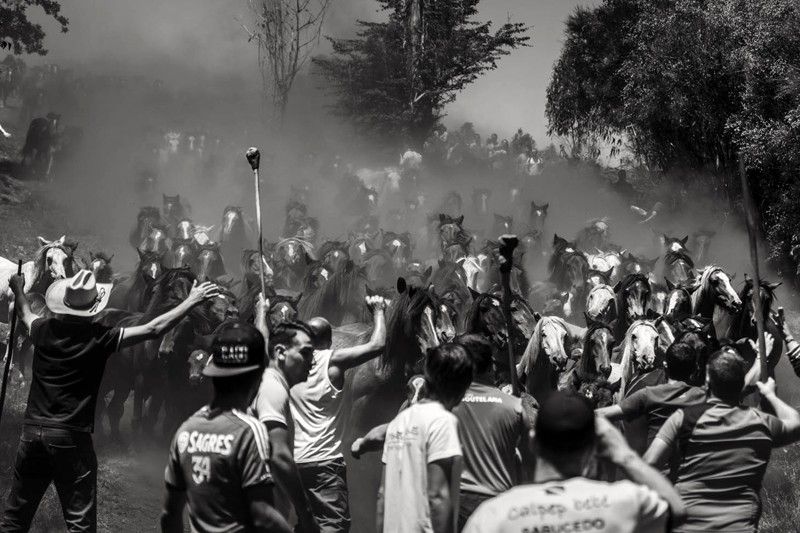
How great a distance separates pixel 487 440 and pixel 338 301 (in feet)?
32.9

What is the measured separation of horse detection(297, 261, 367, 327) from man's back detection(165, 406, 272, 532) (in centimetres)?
1080

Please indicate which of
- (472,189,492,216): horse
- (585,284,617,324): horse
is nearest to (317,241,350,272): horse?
(585,284,617,324): horse

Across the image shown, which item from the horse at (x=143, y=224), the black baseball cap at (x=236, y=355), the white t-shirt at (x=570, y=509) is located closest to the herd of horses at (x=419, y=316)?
the black baseball cap at (x=236, y=355)

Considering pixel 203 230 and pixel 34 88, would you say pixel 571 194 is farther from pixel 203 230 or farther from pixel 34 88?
pixel 34 88

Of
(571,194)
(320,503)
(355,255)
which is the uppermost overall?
(571,194)

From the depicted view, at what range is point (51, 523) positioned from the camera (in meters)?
9.34

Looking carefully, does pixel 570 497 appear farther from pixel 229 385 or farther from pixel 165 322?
pixel 165 322

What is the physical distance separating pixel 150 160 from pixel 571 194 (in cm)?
1999

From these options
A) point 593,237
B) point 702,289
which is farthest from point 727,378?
point 593,237

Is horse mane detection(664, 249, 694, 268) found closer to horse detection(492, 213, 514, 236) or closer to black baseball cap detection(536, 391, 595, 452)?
horse detection(492, 213, 514, 236)

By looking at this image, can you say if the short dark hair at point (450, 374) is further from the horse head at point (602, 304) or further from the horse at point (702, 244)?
the horse at point (702, 244)

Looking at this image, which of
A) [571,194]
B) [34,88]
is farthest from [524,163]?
[34,88]

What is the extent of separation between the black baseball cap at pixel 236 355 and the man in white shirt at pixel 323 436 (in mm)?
2280

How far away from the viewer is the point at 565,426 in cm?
335
